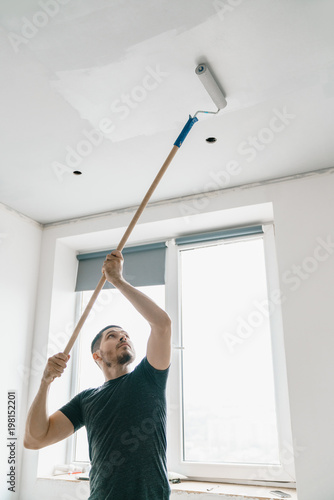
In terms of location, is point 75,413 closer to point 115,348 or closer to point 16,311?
point 115,348

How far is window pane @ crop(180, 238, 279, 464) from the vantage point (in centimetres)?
258

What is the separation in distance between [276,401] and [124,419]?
1259 millimetres

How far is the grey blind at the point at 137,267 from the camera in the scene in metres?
3.10

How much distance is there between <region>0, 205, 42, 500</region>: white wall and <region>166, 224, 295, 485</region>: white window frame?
99cm

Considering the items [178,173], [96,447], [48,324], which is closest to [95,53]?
[178,173]

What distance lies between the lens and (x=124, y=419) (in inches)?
63.1

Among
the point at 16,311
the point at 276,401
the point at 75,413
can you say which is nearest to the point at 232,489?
the point at 276,401

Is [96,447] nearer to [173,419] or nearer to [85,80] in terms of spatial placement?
[173,419]

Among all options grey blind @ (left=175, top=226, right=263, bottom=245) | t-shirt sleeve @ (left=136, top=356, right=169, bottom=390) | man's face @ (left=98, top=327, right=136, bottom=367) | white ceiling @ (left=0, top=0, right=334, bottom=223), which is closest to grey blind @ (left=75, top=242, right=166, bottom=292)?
grey blind @ (left=175, top=226, right=263, bottom=245)

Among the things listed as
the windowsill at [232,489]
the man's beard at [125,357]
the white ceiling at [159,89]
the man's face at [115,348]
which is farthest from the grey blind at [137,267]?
the windowsill at [232,489]

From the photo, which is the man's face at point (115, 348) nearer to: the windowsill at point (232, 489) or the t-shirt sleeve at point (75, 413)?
the t-shirt sleeve at point (75, 413)

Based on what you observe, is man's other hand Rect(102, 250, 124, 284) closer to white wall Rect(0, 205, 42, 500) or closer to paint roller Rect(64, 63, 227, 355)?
paint roller Rect(64, 63, 227, 355)

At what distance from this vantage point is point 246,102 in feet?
6.37

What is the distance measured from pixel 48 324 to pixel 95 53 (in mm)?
1989
